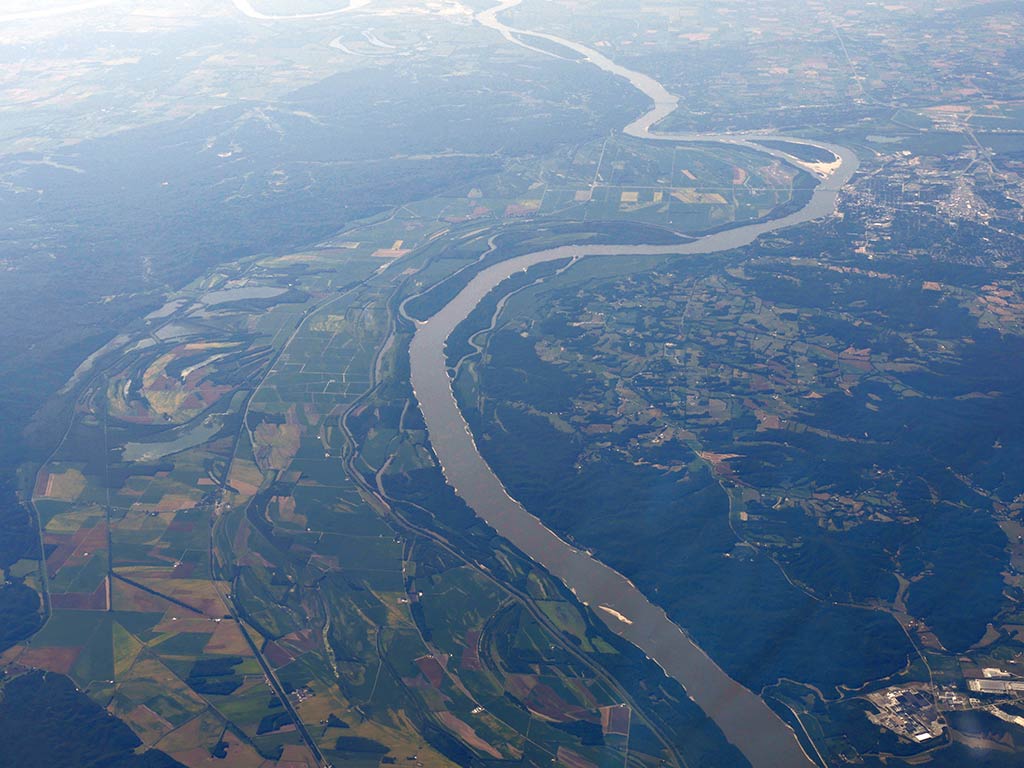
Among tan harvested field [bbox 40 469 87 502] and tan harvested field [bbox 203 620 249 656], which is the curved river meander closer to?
tan harvested field [bbox 203 620 249 656]

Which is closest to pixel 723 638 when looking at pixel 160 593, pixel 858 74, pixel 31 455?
pixel 160 593

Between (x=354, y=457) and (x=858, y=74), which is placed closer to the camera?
(x=354, y=457)

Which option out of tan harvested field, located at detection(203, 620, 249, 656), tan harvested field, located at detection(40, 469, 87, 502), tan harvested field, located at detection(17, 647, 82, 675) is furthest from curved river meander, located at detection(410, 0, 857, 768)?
tan harvested field, located at detection(17, 647, 82, 675)

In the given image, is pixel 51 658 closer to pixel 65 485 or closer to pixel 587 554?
pixel 65 485

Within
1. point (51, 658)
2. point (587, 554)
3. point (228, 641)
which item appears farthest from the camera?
point (587, 554)

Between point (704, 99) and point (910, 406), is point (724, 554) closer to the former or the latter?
point (910, 406)

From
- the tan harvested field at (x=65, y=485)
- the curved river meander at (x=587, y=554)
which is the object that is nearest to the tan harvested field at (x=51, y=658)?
the tan harvested field at (x=65, y=485)

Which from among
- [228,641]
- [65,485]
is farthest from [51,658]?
[65,485]

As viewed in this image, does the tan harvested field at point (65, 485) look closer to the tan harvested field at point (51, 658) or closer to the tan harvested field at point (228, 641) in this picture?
the tan harvested field at point (51, 658)
